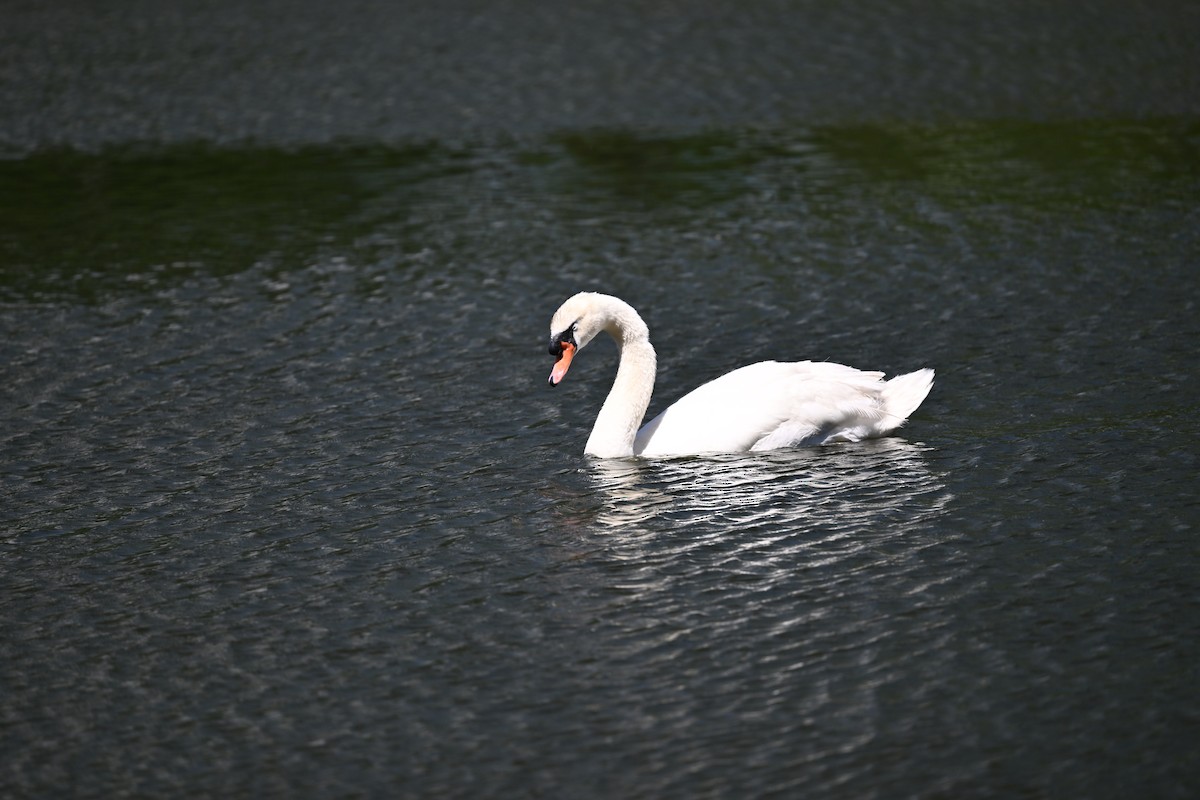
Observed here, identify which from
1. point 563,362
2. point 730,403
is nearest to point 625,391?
point 563,362

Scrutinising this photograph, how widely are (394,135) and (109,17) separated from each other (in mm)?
11385

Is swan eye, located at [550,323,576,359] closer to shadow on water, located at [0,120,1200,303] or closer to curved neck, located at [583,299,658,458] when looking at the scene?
curved neck, located at [583,299,658,458]

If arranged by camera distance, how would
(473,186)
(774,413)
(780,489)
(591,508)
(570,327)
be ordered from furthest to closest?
1. (473,186)
2. (570,327)
3. (774,413)
4. (780,489)
5. (591,508)

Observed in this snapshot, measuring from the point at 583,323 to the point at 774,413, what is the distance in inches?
60.2

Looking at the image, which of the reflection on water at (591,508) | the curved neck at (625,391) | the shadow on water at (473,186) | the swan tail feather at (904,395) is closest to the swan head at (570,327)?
the curved neck at (625,391)

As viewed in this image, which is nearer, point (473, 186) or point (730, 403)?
point (730, 403)

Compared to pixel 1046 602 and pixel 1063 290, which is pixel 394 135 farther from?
pixel 1046 602

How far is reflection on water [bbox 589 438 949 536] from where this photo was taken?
10539mm

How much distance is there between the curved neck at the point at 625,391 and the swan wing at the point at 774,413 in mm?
152

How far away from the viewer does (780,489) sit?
1110 centimetres

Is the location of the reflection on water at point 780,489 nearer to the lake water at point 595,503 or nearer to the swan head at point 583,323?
the lake water at point 595,503

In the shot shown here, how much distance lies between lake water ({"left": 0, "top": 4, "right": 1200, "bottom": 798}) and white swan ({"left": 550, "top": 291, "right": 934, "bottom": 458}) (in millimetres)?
197

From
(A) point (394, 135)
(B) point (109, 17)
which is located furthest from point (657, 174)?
(B) point (109, 17)

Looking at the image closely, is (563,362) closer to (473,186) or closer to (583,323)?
(583,323)
